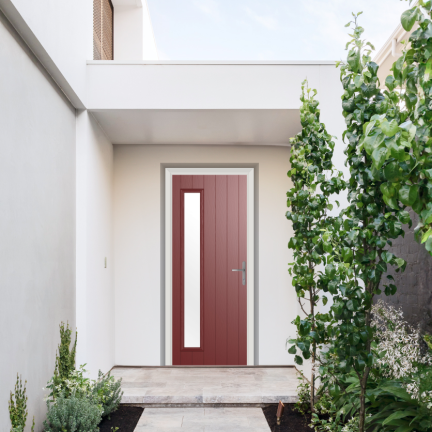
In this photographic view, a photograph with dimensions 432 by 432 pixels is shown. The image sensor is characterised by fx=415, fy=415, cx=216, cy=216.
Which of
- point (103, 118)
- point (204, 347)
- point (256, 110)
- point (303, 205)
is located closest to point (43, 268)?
point (103, 118)

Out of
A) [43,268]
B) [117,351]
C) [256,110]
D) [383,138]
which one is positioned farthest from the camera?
[117,351]

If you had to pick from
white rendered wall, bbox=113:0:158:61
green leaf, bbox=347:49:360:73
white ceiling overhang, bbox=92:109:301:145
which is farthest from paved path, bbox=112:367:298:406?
white rendered wall, bbox=113:0:158:61

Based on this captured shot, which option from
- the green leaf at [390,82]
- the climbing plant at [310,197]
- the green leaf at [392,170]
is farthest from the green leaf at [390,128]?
the climbing plant at [310,197]

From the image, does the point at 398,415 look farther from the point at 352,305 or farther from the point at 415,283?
the point at 415,283

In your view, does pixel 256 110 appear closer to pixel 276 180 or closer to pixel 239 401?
pixel 276 180

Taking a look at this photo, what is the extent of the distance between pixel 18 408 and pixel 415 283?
2.66 metres

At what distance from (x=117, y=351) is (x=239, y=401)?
1456 millimetres

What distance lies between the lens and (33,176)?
228cm

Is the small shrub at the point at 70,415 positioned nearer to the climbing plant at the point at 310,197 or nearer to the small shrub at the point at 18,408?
the small shrub at the point at 18,408

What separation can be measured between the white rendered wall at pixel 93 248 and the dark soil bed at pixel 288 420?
1.38 m

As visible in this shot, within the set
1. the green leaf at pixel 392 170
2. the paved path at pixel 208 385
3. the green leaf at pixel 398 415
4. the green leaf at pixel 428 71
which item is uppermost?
the green leaf at pixel 428 71

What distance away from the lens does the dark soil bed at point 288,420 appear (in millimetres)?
2793

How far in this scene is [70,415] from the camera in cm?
235

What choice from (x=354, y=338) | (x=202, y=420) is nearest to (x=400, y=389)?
(x=354, y=338)
